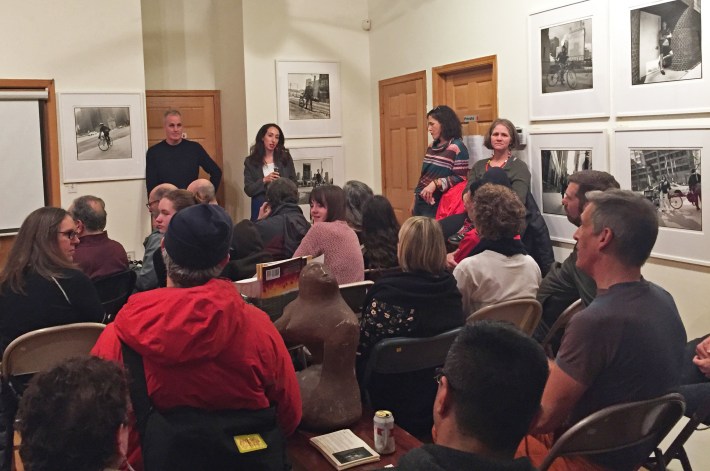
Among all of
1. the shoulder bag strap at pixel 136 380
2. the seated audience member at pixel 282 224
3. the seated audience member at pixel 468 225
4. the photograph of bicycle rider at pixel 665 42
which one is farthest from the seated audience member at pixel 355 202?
the shoulder bag strap at pixel 136 380

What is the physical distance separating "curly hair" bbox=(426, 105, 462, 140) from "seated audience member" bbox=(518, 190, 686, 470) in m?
3.87

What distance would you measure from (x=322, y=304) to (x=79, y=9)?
5275 mm

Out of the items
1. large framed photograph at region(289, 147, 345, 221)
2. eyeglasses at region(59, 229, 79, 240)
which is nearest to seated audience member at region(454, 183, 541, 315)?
eyeglasses at region(59, 229, 79, 240)

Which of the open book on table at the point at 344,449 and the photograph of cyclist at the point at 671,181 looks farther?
the photograph of cyclist at the point at 671,181

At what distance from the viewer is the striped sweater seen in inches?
240

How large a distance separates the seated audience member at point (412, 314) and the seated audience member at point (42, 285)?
1.24 meters

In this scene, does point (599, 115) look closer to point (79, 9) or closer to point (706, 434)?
point (706, 434)

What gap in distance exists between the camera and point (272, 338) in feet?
6.98

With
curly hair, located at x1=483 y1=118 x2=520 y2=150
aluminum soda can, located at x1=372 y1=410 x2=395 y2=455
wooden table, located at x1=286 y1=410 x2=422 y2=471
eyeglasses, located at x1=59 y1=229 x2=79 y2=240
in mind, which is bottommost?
wooden table, located at x1=286 y1=410 x2=422 y2=471

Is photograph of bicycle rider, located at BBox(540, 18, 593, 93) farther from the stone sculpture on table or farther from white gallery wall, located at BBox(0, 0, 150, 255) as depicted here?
white gallery wall, located at BBox(0, 0, 150, 255)

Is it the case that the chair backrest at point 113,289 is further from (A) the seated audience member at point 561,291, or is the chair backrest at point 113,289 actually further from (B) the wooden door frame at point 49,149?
(B) the wooden door frame at point 49,149

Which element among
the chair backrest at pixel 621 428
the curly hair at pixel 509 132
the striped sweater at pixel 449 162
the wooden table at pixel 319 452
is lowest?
the wooden table at pixel 319 452

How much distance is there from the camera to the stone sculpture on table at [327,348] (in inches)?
101

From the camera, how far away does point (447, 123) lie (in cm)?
607
